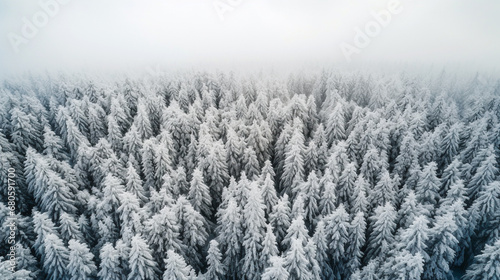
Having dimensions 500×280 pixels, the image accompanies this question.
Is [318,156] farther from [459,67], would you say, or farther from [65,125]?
[459,67]

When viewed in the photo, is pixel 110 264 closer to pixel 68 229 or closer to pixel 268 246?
pixel 68 229

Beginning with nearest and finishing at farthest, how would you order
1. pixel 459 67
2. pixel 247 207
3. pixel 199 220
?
pixel 247 207 < pixel 199 220 < pixel 459 67

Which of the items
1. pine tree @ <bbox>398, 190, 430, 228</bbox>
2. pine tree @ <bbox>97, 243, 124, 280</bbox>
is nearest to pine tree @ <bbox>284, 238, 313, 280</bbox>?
pine tree @ <bbox>398, 190, 430, 228</bbox>

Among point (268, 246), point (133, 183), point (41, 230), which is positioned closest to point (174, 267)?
point (268, 246)

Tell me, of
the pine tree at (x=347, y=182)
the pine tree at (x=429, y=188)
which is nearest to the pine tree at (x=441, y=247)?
the pine tree at (x=429, y=188)

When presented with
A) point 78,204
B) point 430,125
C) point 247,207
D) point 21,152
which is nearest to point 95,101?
point 21,152
